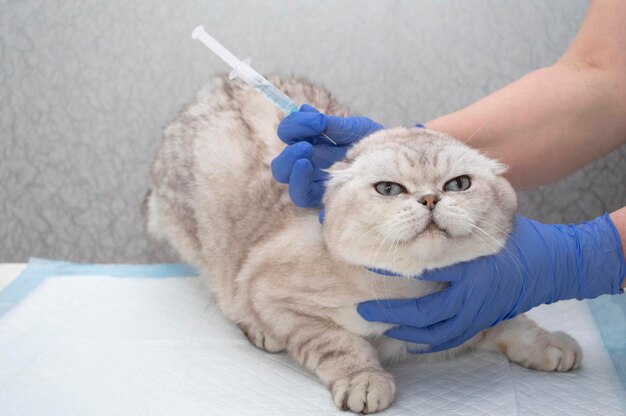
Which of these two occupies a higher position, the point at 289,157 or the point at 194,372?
the point at 289,157

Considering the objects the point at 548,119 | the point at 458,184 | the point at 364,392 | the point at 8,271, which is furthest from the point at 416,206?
the point at 8,271

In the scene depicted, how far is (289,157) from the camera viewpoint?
66.2 inches

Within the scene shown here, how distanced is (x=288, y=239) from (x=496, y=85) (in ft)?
4.08

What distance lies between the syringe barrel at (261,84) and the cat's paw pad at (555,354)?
2.88 feet

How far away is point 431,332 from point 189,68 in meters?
1.49

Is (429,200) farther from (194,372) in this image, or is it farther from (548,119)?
(548,119)

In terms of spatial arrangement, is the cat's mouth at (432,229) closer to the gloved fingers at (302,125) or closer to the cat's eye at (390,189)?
the cat's eye at (390,189)

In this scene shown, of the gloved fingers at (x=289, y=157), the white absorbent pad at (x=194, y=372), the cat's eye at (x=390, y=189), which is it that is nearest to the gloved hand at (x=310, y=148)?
the gloved fingers at (x=289, y=157)

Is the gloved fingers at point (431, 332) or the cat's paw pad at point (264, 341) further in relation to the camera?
the cat's paw pad at point (264, 341)

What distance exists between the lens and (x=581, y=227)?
1.72 meters

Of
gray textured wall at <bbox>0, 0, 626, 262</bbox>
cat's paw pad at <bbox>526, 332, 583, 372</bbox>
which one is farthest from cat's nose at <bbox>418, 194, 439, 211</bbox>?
gray textured wall at <bbox>0, 0, 626, 262</bbox>

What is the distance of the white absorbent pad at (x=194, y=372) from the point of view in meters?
1.51

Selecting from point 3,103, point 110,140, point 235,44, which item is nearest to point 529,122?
point 235,44

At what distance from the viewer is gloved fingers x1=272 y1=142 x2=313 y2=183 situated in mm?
1661
